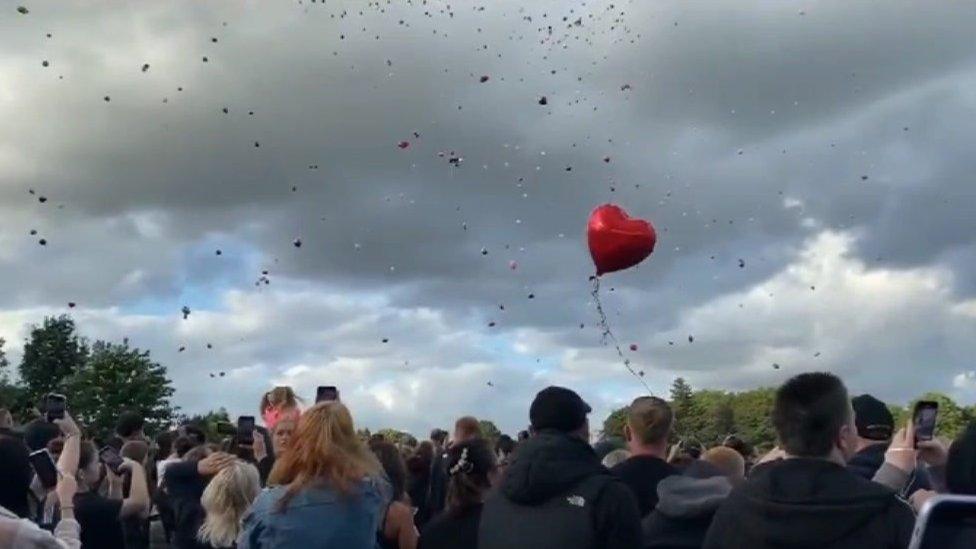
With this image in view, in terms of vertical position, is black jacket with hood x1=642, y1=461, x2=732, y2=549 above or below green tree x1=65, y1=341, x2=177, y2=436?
below

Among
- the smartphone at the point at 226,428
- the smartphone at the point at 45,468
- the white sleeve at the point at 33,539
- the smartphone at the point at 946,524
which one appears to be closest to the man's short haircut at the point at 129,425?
the smartphone at the point at 226,428

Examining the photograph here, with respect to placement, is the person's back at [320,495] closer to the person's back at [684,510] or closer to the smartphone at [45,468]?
the smartphone at [45,468]

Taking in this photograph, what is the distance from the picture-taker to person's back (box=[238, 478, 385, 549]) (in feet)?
19.2

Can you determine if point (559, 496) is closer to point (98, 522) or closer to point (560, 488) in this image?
point (560, 488)

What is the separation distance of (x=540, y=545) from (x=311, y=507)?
45.6 inches

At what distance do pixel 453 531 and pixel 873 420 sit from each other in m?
2.42

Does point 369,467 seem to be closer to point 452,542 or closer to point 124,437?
point 452,542

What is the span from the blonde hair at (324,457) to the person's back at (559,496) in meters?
0.75

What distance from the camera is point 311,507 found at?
19.3 feet

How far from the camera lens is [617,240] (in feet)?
49.5

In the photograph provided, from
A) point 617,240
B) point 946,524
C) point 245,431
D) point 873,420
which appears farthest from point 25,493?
point 617,240

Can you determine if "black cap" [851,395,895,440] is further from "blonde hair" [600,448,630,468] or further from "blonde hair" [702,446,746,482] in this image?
→ "blonde hair" [600,448,630,468]

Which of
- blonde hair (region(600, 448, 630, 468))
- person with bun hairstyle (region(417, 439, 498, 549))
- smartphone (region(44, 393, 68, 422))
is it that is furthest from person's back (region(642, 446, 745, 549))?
smartphone (region(44, 393, 68, 422))

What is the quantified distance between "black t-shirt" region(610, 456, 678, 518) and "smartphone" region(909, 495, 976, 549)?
327 centimetres
